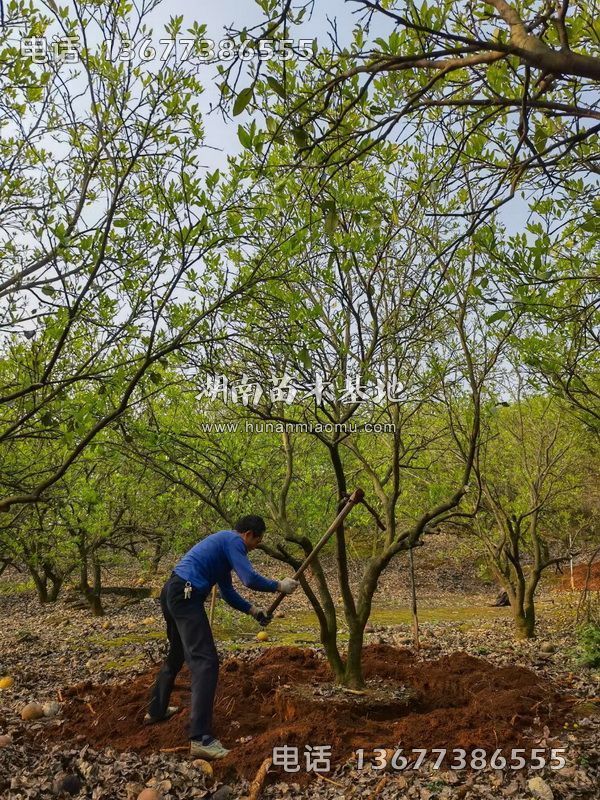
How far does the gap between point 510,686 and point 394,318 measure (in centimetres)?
381

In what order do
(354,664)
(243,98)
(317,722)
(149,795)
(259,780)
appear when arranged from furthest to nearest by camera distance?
(354,664) → (317,722) → (259,780) → (149,795) → (243,98)

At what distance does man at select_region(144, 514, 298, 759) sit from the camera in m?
4.96

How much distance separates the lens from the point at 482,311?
333 inches

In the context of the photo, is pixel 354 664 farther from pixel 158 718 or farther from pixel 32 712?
pixel 32 712

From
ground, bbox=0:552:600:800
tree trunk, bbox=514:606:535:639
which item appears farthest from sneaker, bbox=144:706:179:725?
tree trunk, bbox=514:606:535:639

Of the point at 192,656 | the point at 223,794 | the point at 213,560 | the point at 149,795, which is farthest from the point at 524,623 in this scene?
the point at 149,795

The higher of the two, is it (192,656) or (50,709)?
(192,656)

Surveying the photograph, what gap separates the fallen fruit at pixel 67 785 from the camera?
4.27 m

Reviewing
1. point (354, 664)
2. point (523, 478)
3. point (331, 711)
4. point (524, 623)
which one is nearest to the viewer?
point (331, 711)

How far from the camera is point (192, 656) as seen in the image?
518 centimetres

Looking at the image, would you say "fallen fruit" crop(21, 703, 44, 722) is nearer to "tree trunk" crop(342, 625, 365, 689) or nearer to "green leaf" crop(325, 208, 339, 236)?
"tree trunk" crop(342, 625, 365, 689)

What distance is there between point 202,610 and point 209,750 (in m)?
1.03

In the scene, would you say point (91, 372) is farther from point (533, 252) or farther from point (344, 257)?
point (533, 252)

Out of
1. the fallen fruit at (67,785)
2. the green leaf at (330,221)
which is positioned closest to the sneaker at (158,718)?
the fallen fruit at (67,785)
